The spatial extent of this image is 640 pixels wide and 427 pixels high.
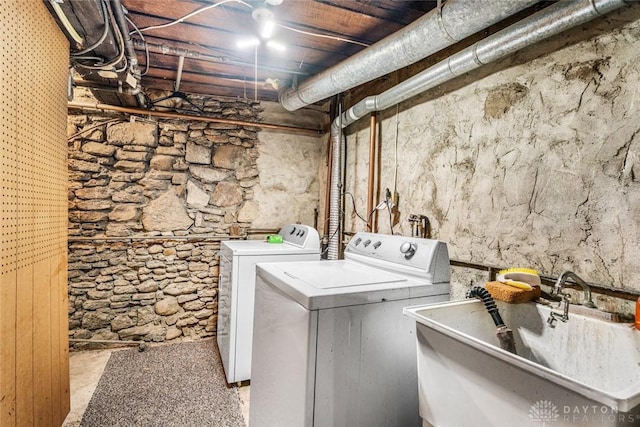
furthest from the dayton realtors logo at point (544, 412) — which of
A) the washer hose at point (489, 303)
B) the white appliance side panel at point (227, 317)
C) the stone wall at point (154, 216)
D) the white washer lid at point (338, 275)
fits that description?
the stone wall at point (154, 216)

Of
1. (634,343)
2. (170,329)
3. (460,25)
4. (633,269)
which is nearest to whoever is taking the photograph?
(634,343)

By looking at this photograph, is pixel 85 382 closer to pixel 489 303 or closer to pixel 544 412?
pixel 489 303

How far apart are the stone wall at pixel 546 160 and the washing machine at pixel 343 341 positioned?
355mm

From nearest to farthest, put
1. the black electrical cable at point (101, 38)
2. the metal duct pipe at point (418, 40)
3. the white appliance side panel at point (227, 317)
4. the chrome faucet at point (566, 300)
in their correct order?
the chrome faucet at point (566, 300) → the metal duct pipe at point (418, 40) → the black electrical cable at point (101, 38) → the white appliance side panel at point (227, 317)

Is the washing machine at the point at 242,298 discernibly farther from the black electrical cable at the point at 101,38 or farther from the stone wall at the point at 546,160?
the black electrical cable at the point at 101,38

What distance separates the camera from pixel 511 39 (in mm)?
1462

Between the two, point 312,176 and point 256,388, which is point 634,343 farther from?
point 312,176

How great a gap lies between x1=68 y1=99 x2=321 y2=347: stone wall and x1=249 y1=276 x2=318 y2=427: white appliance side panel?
159 cm

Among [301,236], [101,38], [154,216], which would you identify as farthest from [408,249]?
[154,216]

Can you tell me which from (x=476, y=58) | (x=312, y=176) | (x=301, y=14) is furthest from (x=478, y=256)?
(x=312, y=176)

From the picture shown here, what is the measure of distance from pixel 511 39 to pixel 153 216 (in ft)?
9.61

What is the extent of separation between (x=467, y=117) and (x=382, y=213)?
0.91m

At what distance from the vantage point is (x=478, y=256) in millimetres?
1743

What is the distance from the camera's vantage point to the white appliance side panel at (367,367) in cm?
128
